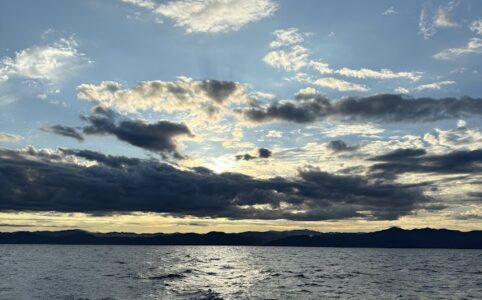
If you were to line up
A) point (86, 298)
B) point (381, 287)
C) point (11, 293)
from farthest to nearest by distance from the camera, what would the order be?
1. point (381, 287)
2. point (11, 293)
3. point (86, 298)

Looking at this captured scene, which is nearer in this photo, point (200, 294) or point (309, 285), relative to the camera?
point (200, 294)

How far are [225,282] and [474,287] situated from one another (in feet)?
156

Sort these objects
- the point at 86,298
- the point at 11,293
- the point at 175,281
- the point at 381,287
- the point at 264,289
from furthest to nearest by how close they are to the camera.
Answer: the point at 175,281 → the point at 381,287 → the point at 264,289 → the point at 11,293 → the point at 86,298

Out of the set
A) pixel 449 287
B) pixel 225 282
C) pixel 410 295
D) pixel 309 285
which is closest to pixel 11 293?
pixel 225 282

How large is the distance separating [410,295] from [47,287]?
198ft

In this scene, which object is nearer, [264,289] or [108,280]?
[264,289]

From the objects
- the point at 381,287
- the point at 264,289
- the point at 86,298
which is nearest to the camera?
the point at 86,298

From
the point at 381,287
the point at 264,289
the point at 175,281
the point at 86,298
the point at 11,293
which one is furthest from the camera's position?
the point at 175,281

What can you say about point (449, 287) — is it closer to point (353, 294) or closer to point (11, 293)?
point (353, 294)

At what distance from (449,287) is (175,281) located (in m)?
52.6

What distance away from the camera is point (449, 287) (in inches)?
3302

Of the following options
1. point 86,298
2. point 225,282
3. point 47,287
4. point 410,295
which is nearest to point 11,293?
point 47,287

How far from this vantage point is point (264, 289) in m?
74.0

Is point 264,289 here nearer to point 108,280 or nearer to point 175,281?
point 175,281
